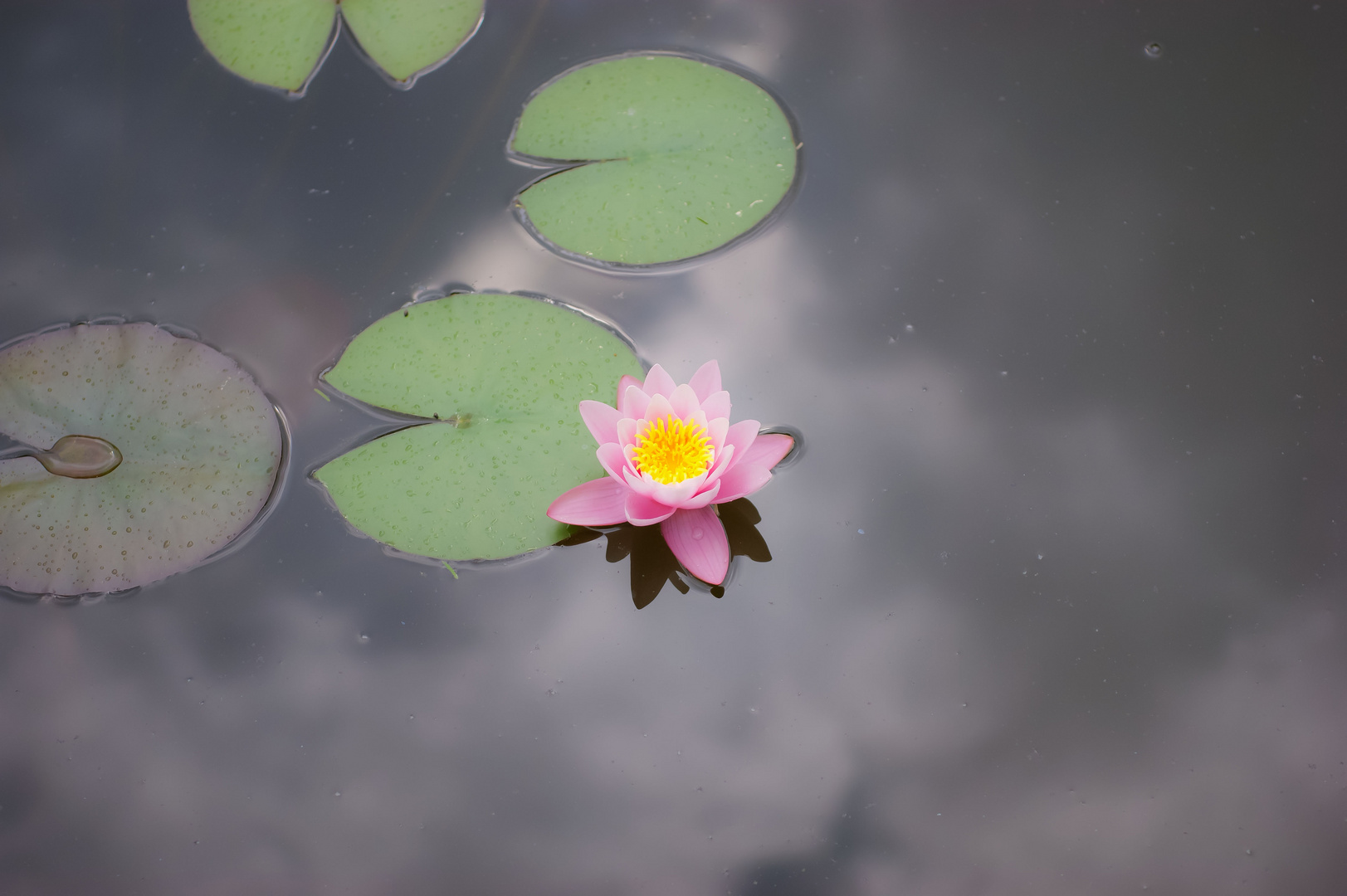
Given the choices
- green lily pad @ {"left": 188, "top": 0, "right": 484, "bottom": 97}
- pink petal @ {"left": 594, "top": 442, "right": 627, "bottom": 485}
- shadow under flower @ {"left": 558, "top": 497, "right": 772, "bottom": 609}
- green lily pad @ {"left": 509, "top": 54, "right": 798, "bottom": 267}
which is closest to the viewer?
pink petal @ {"left": 594, "top": 442, "right": 627, "bottom": 485}

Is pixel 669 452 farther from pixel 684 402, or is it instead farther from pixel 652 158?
pixel 652 158

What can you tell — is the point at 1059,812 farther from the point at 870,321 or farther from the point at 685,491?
the point at 870,321

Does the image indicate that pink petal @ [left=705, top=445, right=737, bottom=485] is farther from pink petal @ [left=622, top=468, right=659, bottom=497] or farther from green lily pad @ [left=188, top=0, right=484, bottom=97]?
green lily pad @ [left=188, top=0, right=484, bottom=97]

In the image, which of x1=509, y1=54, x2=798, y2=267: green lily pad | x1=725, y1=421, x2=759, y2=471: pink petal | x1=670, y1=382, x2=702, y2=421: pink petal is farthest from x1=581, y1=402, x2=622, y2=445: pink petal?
x1=509, y1=54, x2=798, y2=267: green lily pad

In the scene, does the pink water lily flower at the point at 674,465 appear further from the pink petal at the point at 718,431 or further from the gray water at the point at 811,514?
the gray water at the point at 811,514

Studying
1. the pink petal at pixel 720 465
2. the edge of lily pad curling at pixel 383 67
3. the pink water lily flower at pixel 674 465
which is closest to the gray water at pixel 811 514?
the edge of lily pad curling at pixel 383 67

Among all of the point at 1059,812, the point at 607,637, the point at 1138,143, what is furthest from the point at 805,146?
the point at 1059,812
